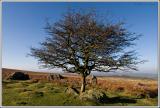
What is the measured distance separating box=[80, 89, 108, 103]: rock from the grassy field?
0.20 feet

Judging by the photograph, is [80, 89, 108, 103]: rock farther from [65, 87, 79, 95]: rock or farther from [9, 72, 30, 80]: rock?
[9, 72, 30, 80]: rock

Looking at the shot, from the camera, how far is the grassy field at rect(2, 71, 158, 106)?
630 centimetres

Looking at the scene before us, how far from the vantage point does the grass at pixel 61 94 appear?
629 cm

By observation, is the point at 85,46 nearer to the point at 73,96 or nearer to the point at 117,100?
the point at 73,96

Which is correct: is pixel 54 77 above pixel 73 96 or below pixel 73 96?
above

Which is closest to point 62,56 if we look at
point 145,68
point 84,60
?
point 84,60

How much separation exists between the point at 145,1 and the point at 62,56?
1774mm

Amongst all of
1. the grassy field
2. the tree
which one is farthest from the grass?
the tree

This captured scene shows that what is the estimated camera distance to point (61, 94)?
6.56 meters

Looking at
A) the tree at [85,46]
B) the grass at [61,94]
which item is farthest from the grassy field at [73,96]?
the tree at [85,46]

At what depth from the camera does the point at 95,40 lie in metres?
6.52

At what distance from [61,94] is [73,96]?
0.74ft

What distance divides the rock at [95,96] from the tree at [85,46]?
0.12 metres

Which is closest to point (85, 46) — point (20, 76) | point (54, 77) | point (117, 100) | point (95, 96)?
point (54, 77)
